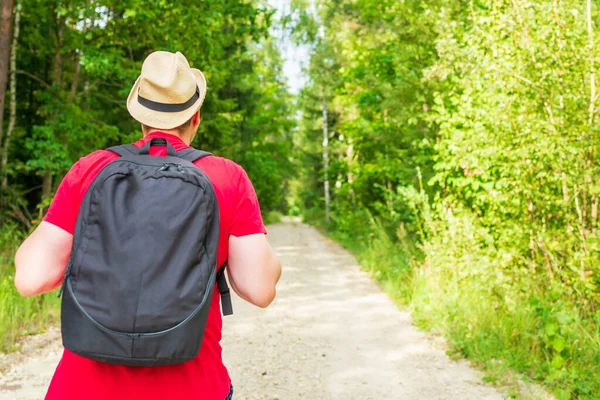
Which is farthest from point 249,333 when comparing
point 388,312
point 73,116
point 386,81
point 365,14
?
point 365,14

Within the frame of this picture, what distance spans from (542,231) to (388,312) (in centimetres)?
266

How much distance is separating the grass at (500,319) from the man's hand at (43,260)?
383cm

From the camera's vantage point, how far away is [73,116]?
34.5ft

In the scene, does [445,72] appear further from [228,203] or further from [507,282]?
[228,203]

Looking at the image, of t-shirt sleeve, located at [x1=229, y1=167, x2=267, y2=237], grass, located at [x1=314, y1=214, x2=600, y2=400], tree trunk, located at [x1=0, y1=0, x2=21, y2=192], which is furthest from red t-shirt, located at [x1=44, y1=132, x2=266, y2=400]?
tree trunk, located at [x1=0, y1=0, x2=21, y2=192]

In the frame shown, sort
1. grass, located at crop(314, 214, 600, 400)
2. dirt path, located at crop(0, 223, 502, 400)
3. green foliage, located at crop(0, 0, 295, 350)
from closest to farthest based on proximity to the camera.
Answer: grass, located at crop(314, 214, 600, 400), dirt path, located at crop(0, 223, 502, 400), green foliage, located at crop(0, 0, 295, 350)

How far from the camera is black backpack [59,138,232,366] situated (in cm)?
160

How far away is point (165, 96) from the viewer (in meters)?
1.93

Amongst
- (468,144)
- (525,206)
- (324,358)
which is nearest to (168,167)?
(324,358)

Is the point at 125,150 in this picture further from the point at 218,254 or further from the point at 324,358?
the point at 324,358

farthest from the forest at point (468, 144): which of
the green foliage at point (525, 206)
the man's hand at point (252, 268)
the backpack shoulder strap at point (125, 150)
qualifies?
the backpack shoulder strap at point (125, 150)

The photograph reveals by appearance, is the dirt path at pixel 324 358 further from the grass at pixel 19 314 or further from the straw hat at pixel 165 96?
the straw hat at pixel 165 96

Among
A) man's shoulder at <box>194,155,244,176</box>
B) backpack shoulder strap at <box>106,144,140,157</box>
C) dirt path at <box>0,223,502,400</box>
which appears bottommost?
dirt path at <box>0,223,502,400</box>

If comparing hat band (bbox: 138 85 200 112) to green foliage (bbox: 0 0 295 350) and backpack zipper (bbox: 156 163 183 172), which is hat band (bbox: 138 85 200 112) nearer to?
backpack zipper (bbox: 156 163 183 172)
